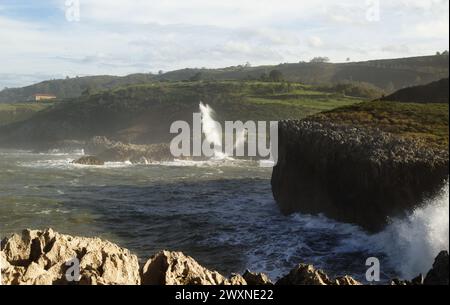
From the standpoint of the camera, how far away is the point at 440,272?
16.6m

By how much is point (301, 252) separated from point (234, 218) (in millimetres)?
10894

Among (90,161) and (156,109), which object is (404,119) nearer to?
(90,161)

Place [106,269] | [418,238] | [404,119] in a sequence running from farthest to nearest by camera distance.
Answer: [404,119]
[418,238]
[106,269]

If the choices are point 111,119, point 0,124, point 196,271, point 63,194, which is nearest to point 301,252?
point 196,271

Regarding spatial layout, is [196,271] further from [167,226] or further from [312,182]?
[312,182]

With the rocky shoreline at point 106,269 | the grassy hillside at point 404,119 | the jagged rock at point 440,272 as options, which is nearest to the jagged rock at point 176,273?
the rocky shoreline at point 106,269

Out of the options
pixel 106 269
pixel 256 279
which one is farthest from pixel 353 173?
pixel 106 269

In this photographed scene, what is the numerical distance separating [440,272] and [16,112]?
184548mm

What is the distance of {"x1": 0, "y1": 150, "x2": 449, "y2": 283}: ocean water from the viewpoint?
2639 cm

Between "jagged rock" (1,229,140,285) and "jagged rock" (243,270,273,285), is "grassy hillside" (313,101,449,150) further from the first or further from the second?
"jagged rock" (1,229,140,285)

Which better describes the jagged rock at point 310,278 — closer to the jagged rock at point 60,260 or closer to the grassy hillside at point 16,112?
the jagged rock at point 60,260

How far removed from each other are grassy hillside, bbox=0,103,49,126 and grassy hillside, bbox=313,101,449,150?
461ft

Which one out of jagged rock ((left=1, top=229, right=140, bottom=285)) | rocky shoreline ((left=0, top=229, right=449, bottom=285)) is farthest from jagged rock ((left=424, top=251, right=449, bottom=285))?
jagged rock ((left=1, top=229, right=140, bottom=285))
